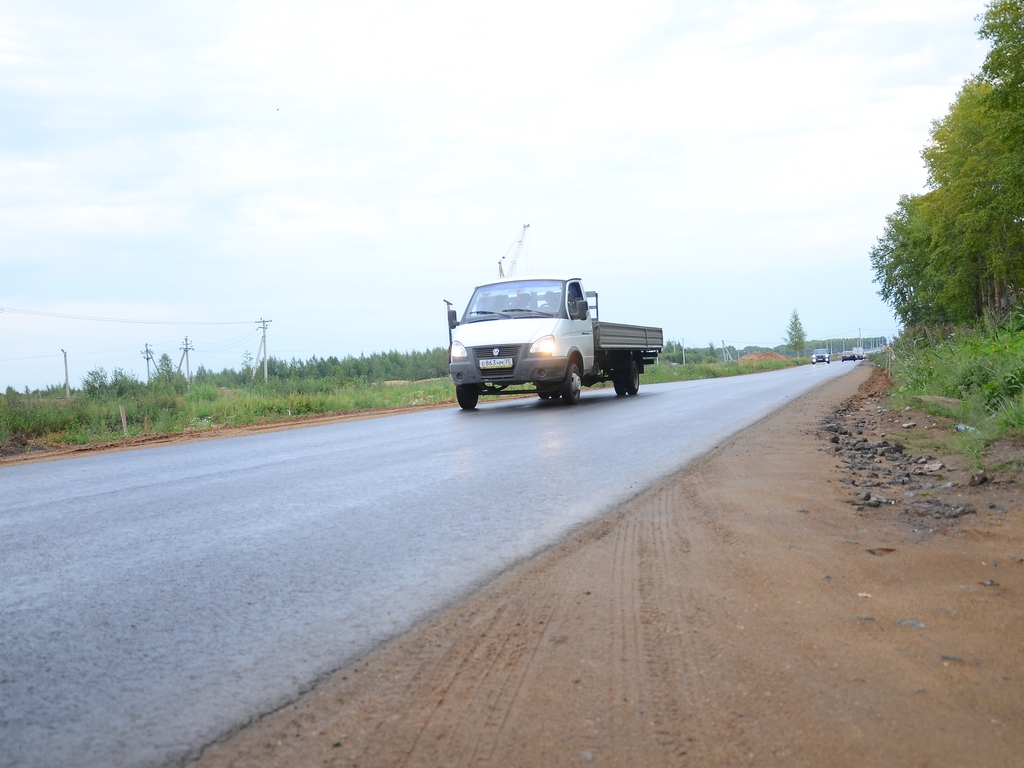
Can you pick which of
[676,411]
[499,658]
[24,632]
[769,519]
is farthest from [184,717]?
[676,411]

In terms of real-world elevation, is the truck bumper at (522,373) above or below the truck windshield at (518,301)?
below

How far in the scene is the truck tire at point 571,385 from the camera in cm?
1606

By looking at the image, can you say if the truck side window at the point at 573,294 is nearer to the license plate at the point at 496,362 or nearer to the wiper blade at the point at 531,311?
the wiper blade at the point at 531,311

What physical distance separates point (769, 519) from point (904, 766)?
10.1 feet

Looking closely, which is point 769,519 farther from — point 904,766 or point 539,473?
point 904,766

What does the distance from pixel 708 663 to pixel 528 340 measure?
12637 millimetres

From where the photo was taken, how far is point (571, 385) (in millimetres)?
16219

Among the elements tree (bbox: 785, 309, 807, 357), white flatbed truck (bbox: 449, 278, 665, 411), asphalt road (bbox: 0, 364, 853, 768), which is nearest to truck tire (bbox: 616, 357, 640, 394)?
white flatbed truck (bbox: 449, 278, 665, 411)

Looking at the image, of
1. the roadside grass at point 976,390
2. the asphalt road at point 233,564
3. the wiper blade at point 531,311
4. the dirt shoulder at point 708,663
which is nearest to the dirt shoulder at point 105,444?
the asphalt road at point 233,564

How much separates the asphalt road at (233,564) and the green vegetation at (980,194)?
2981 centimetres

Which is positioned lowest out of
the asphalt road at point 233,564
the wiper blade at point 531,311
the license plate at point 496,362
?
the asphalt road at point 233,564

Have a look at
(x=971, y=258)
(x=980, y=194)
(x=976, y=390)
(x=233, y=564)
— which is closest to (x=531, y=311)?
(x=976, y=390)

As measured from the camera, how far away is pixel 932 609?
324 cm

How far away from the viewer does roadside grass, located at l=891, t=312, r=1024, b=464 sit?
7.25 meters
